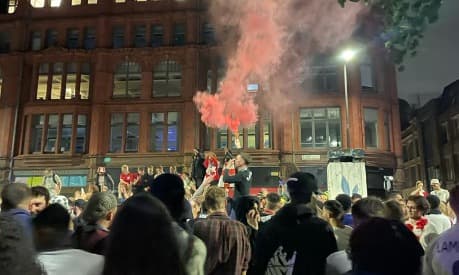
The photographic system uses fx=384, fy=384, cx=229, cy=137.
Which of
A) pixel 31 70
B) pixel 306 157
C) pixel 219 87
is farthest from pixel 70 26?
pixel 306 157

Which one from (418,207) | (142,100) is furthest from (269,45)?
(418,207)

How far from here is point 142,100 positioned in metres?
28.0

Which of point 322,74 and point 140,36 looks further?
point 140,36

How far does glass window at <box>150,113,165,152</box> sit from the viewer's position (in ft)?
90.1

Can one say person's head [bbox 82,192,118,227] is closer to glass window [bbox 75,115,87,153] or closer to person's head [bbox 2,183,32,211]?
person's head [bbox 2,183,32,211]

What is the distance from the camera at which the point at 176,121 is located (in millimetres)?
27594

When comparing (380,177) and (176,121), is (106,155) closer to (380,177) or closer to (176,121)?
(176,121)

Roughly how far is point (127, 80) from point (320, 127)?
14.6 metres

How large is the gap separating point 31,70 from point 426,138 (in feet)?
124

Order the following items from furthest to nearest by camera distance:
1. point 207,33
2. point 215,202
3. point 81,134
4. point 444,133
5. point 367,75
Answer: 1. point 444,133
2. point 207,33
3. point 367,75
4. point 81,134
5. point 215,202

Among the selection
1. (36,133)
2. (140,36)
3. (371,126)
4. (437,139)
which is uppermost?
(140,36)

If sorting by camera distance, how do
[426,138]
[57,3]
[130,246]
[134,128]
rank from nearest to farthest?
1. [130,246]
2. [134,128]
3. [57,3]
4. [426,138]

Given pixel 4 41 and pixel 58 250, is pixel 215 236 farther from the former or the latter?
pixel 4 41

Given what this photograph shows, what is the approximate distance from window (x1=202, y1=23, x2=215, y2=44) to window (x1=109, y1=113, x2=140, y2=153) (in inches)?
296
